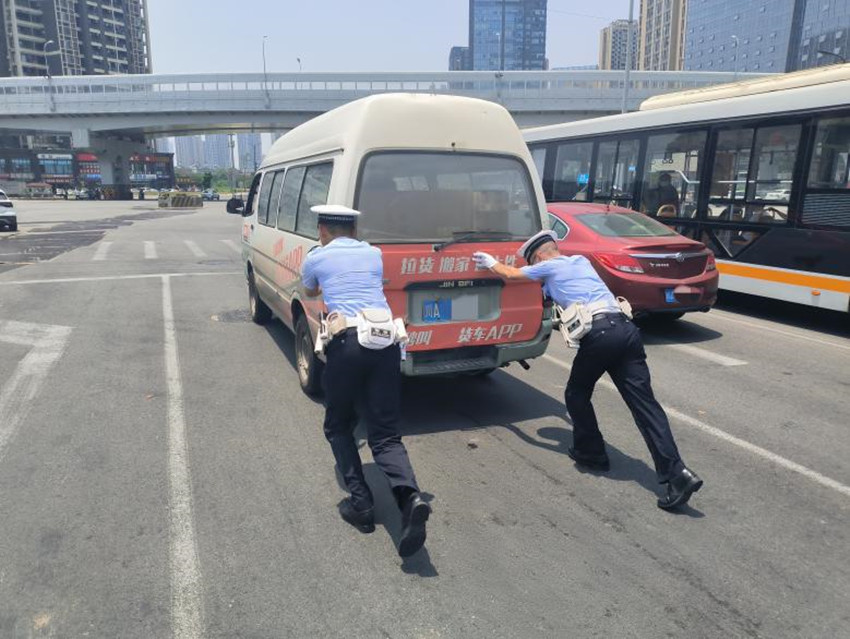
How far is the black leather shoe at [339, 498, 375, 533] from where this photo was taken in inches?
141

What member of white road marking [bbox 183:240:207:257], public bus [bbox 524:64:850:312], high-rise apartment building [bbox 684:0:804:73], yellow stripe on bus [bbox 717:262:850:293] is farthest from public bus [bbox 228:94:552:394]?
high-rise apartment building [bbox 684:0:804:73]

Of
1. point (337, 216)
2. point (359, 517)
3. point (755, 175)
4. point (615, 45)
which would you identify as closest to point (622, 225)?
point (755, 175)

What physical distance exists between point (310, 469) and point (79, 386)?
3126 millimetres

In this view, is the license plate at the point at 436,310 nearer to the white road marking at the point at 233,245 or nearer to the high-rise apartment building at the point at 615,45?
the white road marking at the point at 233,245

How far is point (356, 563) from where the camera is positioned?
10.8ft

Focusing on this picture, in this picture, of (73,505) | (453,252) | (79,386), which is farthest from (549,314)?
(79,386)

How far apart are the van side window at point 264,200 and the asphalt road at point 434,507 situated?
65.0 inches

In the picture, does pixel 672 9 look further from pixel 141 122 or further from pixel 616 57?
pixel 141 122

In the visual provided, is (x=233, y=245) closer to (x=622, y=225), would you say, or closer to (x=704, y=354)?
(x=622, y=225)

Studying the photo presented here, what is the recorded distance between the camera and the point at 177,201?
51.3m

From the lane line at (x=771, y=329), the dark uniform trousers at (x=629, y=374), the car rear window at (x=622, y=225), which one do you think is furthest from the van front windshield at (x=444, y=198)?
the lane line at (x=771, y=329)

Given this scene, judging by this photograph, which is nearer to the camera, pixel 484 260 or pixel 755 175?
pixel 484 260

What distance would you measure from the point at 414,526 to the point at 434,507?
0.69m

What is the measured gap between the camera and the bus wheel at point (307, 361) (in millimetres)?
5676
